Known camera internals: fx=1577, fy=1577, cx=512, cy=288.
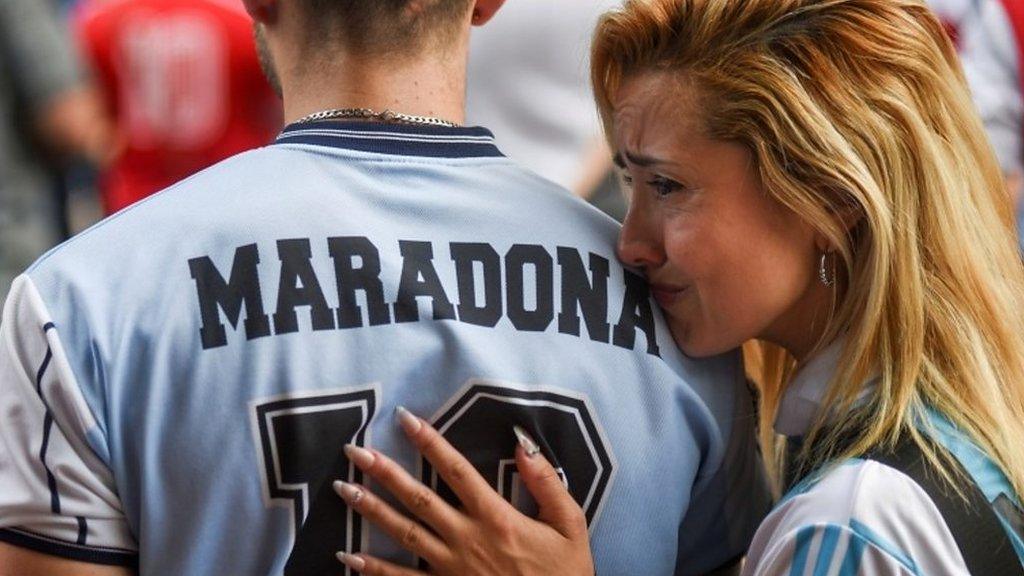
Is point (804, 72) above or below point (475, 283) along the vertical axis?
above

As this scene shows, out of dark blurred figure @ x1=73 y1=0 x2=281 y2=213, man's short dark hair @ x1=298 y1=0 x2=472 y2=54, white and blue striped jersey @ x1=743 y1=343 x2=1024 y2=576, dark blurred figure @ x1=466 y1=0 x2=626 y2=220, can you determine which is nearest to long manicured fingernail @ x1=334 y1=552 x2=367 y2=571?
white and blue striped jersey @ x1=743 y1=343 x2=1024 y2=576

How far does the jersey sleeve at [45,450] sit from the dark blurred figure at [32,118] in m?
2.51

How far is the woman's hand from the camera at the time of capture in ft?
5.60

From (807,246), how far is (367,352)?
0.55 m

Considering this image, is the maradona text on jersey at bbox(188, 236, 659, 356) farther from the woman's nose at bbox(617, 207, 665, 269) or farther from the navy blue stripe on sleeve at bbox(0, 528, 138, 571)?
the navy blue stripe on sleeve at bbox(0, 528, 138, 571)

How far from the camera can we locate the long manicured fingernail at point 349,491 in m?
1.69

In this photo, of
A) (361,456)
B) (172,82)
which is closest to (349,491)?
(361,456)

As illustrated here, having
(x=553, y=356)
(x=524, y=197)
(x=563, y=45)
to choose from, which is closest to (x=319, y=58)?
(x=524, y=197)

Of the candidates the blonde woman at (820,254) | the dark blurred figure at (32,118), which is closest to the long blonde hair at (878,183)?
the blonde woman at (820,254)

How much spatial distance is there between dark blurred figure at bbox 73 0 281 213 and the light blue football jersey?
2.67 m

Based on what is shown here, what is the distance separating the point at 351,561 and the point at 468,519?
0.45 feet

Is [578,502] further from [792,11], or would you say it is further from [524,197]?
[792,11]

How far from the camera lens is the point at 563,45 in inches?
151

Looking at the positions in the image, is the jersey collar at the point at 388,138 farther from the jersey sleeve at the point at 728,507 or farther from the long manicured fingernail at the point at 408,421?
the jersey sleeve at the point at 728,507
